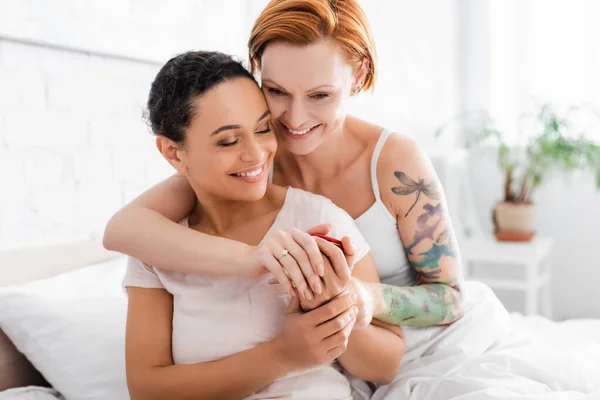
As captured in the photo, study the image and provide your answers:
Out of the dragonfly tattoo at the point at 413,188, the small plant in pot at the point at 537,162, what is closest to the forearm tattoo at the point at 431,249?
the dragonfly tattoo at the point at 413,188

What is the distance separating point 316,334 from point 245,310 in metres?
0.16

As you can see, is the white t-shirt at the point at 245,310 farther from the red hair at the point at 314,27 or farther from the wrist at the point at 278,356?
the red hair at the point at 314,27

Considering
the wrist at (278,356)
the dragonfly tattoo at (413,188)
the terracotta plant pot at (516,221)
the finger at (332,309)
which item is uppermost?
the dragonfly tattoo at (413,188)

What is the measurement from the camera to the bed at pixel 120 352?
4.16 feet

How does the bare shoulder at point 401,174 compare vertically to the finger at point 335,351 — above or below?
above

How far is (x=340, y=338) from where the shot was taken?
1.08 m

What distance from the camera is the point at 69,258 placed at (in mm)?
1779

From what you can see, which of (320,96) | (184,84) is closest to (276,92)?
(320,96)

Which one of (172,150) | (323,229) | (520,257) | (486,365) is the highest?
(172,150)

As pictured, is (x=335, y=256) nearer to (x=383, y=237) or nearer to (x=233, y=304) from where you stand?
(x=233, y=304)

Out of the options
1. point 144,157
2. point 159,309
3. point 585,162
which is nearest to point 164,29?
point 144,157

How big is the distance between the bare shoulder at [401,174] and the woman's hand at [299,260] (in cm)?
32

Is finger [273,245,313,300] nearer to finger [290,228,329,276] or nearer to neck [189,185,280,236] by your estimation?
finger [290,228,329,276]

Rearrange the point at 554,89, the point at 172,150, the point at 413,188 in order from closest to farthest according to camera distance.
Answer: the point at 172,150
the point at 413,188
the point at 554,89
